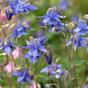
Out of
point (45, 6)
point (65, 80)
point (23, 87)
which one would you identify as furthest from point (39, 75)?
point (45, 6)

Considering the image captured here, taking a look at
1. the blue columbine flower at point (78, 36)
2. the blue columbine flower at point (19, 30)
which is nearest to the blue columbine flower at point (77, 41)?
the blue columbine flower at point (78, 36)

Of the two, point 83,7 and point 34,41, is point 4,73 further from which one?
point 83,7

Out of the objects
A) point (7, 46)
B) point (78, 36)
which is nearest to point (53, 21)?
point (78, 36)

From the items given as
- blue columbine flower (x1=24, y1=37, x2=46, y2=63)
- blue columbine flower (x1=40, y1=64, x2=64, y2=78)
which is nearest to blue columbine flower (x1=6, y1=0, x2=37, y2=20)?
blue columbine flower (x1=24, y1=37, x2=46, y2=63)

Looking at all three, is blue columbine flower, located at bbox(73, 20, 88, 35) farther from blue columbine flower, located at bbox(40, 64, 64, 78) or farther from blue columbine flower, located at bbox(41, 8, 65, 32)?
blue columbine flower, located at bbox(40, 64, 64, 78)

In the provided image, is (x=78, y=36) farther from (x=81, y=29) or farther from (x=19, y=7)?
(x=19, y=7)
